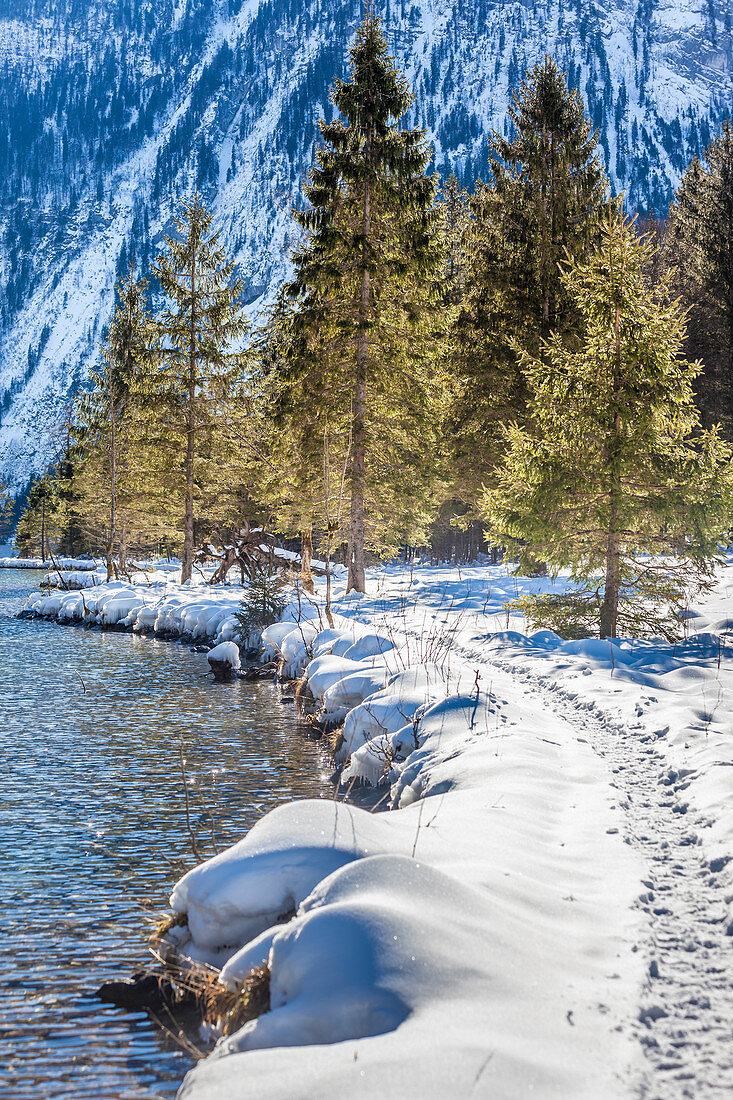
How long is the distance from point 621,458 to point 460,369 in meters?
11.5

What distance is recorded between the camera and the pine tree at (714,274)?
83.0 feet

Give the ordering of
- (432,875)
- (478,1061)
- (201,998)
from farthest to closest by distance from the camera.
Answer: (201,998)
(432,875)
(478,1061)

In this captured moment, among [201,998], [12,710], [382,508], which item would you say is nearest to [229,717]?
→ [12,710]

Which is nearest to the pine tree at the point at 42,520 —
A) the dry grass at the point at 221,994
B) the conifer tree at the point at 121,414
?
the conifer tree at the point at 121,414

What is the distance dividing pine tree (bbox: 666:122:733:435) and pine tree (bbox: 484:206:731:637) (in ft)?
50.2

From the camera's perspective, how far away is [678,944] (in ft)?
9.85

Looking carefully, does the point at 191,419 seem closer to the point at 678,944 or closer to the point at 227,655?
the point at 227,655

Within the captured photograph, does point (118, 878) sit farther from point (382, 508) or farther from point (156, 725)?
point (382, 508)

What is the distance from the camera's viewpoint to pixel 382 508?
2086cm

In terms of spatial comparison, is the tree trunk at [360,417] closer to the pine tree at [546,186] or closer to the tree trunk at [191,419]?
the pine tree at [546,186]

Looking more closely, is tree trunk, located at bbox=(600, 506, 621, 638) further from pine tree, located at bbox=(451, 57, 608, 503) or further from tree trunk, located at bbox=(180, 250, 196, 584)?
tree trunk, located at bbox=(180, 250, 196, 584)

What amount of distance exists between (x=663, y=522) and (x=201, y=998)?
31.4 feet

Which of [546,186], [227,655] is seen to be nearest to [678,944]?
[227,655]

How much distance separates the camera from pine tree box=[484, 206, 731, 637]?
10516 mm
